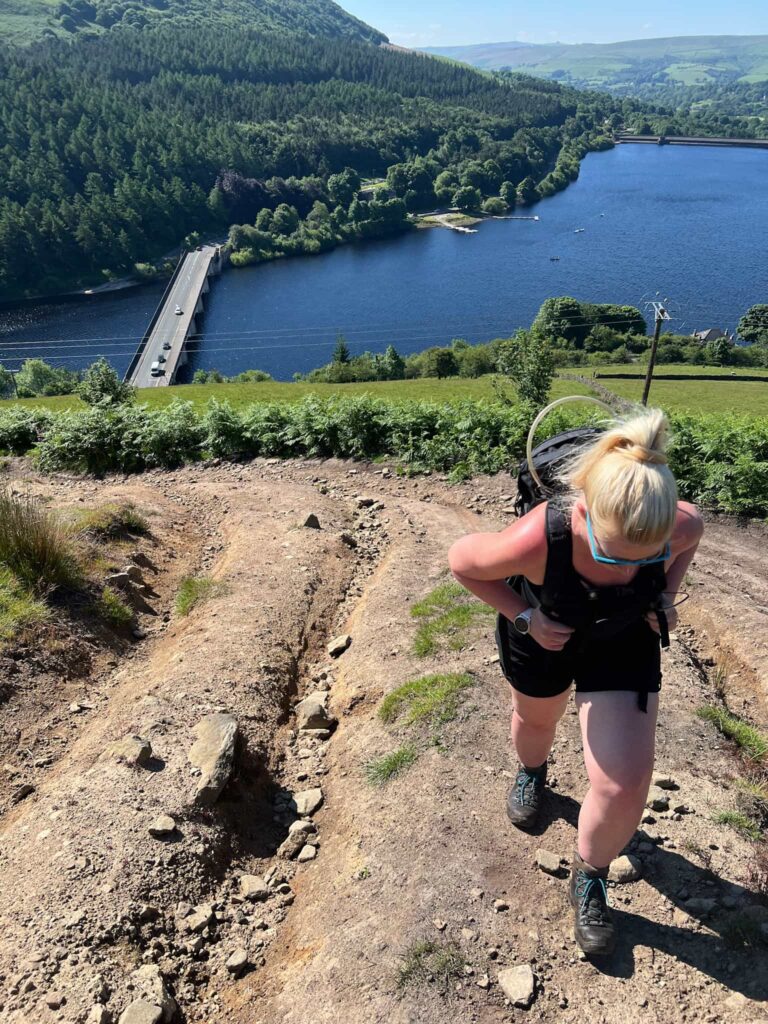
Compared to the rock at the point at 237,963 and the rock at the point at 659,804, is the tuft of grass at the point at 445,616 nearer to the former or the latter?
the rock at the point at 659,804

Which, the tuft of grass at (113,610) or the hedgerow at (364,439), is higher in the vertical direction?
the tuft of grass at (113,610)

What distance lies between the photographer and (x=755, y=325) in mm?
91312

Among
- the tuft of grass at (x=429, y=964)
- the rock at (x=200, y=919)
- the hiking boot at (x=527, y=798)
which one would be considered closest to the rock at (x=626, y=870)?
the hiking boot at (x=527, y=798)

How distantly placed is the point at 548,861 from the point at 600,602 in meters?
2.08

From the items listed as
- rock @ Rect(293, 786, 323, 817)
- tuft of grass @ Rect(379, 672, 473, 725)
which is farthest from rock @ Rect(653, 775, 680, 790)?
rock @ Rect(293, 786, 323, 817)

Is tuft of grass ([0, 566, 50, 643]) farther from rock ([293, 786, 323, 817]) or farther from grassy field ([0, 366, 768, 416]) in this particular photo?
grassy field ([0, 366, 768, 416])

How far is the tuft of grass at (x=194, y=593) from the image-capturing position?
8.91 meters

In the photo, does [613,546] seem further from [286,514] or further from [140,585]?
[286,514]

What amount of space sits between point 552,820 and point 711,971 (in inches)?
49.9

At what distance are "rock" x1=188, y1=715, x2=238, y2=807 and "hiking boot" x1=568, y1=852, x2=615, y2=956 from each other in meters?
2.81

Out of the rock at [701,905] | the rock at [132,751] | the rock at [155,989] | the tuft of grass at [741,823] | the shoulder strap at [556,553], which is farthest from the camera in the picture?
the rock at [132,751]

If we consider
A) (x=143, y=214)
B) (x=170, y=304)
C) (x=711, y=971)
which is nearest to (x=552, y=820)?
(x=711, y=971)

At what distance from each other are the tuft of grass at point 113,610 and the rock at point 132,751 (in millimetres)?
2655

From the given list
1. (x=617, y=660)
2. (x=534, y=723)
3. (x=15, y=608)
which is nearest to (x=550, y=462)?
(x=617, y=660)
